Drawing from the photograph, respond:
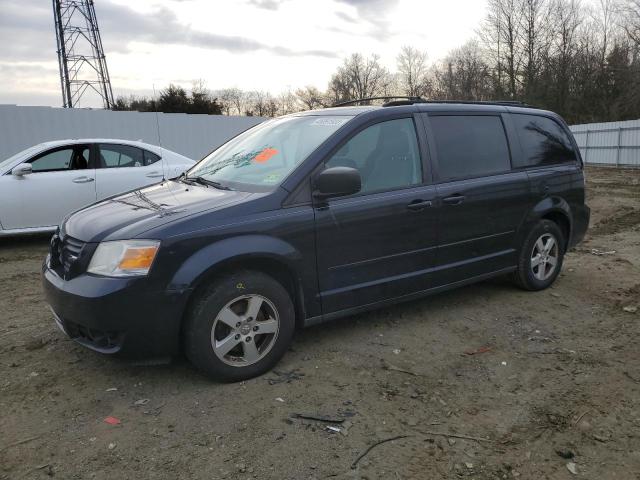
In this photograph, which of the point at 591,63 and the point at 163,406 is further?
the point at 591,63

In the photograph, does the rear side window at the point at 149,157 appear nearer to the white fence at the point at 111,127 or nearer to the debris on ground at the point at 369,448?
the debris on ground at the point at 369,448

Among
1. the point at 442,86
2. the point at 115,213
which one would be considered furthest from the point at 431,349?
the point at 442,86

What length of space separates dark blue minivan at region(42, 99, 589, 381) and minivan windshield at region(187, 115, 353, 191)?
0.02 meters

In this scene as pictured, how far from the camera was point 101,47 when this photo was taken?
3538 centimetres

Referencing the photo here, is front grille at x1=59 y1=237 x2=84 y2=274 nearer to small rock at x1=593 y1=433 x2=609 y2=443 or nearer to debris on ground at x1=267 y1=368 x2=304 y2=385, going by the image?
debris on ground at x1=267 y1=368 x2=304 y2=385

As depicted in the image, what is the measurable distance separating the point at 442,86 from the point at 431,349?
55.6m

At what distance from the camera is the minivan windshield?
3729 millimetres

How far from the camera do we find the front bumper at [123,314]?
9.77 feet

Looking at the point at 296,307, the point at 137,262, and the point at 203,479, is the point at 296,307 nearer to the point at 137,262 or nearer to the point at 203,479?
the point at 137,262

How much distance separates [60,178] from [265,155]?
4737 mm

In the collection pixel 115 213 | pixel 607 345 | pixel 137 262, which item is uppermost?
pixel 115 213

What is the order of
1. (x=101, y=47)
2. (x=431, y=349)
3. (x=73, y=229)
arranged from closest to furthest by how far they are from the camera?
(x=73, y=229) < (x=431, y=349) < (x=101, y=47)

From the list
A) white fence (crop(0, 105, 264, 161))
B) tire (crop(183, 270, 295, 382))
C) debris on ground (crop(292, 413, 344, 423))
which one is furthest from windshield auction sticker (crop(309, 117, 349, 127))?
white fence (crop(0, 105, 264, 161))

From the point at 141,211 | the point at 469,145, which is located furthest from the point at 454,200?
the point at 141,211
